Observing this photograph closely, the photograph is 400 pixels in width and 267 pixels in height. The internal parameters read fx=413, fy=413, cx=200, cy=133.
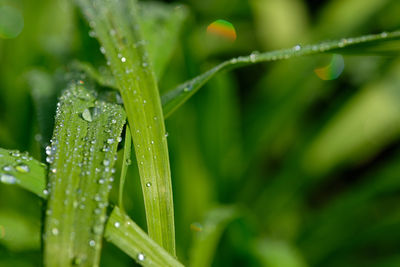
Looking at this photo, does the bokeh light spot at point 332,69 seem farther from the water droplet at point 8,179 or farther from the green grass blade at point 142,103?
the water droplet at point 8,179

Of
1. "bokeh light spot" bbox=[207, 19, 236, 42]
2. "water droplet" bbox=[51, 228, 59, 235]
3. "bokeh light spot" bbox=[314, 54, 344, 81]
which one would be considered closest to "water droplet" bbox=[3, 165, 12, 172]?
"water droplet" bbox=[51, 228, 59, 235]

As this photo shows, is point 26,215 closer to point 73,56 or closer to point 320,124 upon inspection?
point 73,56

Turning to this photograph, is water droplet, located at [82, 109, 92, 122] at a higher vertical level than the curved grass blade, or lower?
lower

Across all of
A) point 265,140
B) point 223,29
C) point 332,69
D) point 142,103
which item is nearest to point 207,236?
point 142,103

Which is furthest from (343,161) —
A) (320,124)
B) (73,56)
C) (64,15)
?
(64,15)

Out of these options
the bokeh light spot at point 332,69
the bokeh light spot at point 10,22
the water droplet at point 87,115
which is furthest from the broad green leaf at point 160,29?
the bokeh light spot at point 10,22

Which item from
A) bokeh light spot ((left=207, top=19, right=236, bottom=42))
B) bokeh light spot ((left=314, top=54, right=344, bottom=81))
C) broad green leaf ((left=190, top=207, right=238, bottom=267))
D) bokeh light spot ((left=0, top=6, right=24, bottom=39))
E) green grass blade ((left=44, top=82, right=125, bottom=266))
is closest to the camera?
green grass blade ((left=44, top=82, right=125, bottom=266))

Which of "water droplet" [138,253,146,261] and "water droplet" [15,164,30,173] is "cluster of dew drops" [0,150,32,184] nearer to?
"water droplet" [15,164,30,173]

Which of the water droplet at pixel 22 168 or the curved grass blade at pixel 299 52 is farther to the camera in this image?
the curved grass blade at pixel 299 52
